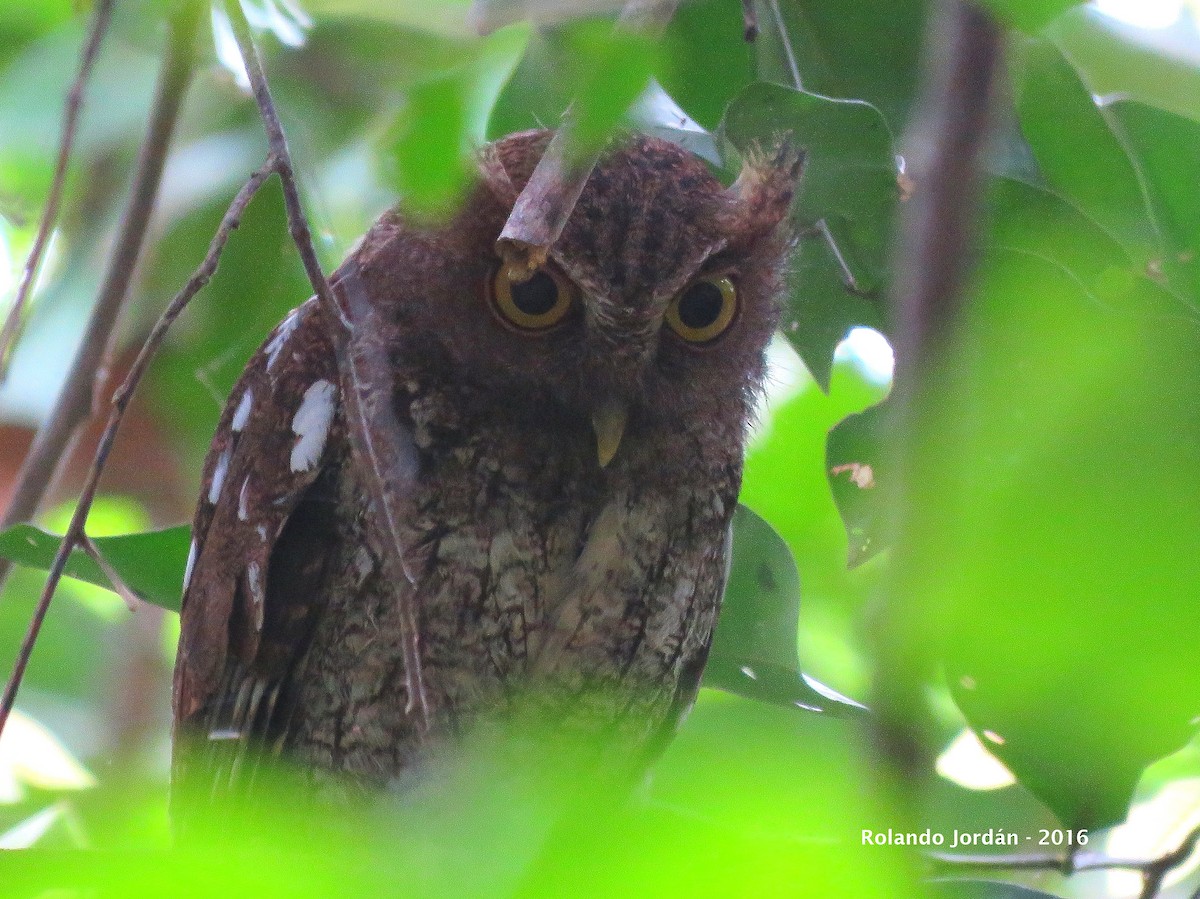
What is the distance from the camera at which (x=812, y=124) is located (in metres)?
1.90

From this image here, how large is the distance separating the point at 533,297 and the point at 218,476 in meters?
0.72

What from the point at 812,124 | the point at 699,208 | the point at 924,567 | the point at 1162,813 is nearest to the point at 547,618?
the point at 699,208

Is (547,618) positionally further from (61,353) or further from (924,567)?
(924,567)

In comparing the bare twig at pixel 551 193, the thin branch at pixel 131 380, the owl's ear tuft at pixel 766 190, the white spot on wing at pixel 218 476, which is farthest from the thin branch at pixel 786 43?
the white spot on wing at pixel 218 476

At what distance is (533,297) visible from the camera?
6.74ft

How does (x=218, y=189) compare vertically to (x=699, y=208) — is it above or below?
above

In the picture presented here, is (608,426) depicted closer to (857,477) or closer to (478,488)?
(478,488)

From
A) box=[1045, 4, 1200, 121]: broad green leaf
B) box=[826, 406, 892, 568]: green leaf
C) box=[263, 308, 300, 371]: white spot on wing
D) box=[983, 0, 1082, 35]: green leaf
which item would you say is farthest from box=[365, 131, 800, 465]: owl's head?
box=[983, 0, 1082, 35]: green leaf

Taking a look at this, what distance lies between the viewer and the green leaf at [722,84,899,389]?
187cm

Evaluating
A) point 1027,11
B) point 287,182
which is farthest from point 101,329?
point 1027,11

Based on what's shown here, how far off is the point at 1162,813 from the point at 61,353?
8.54 feet

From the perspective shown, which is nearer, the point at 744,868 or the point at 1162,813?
the point at 744,868

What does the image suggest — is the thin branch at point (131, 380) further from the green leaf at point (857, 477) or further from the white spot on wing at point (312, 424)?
the green leaf at point (857, 477)

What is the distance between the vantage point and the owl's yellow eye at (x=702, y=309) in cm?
211
